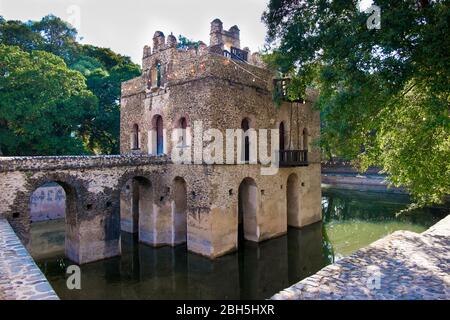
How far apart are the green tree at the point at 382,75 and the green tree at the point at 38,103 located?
1370cm

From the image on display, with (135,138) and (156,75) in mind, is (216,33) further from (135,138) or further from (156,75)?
(135,138)

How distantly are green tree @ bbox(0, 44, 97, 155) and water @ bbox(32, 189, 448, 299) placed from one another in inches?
205

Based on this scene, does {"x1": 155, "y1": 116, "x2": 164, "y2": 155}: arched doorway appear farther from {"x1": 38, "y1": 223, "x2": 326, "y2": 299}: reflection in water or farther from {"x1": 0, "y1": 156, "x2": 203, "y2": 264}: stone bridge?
{"x1": 38, "y1": 223, "x2": 326, "y2": 299}: reflection in water

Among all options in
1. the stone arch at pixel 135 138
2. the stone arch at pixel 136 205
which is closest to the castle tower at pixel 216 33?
the stone arch at pixel 135 138

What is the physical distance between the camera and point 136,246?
46.2ft

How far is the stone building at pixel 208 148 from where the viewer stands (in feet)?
40.4

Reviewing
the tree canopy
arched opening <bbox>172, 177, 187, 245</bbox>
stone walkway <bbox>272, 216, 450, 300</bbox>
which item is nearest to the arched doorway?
arched opening <bbox>172, 177, 187, 245</bbox>

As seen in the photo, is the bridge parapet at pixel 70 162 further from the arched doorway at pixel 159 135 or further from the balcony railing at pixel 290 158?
the balcony railing at pixel 290 158

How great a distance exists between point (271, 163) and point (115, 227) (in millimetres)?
7471

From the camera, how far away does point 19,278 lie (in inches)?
203

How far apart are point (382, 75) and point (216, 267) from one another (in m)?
8.41

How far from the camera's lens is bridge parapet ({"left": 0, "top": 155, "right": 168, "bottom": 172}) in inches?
400
